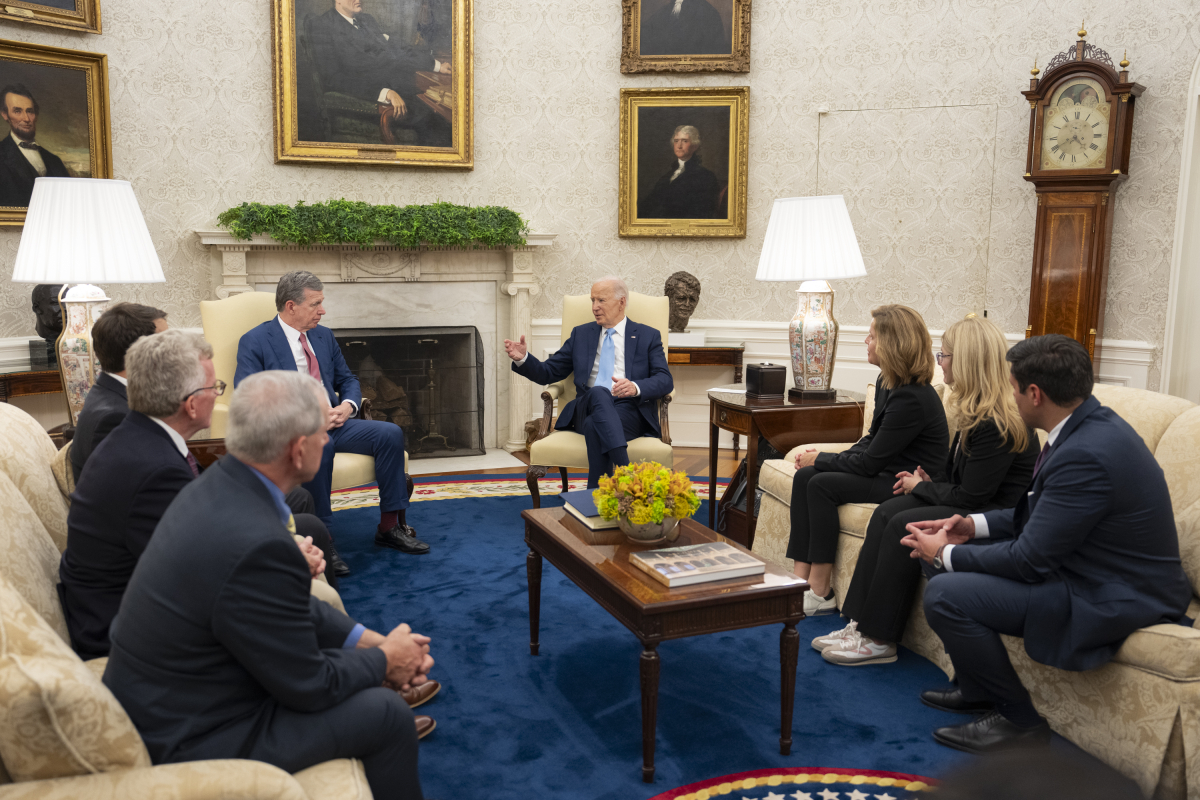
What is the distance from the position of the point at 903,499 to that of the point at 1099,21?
15.5 feet

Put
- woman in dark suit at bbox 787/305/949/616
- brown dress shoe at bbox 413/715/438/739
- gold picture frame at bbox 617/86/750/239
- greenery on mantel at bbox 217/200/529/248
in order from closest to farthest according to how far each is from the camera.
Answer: brown dress shoe at bbox 413/715/438/739
woman in dark suit at bbox 787/305/949/616
greenery on mantel at bbox 217/200/529/248
gold picture frame at bbox 617/86/750/239

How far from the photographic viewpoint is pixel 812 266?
15.5 ft

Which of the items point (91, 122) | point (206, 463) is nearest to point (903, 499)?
point (206, 463)

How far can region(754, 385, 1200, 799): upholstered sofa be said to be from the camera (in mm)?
2377

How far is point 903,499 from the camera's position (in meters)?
3.42

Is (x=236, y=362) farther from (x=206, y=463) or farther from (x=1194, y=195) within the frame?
(x=1194, y=195)

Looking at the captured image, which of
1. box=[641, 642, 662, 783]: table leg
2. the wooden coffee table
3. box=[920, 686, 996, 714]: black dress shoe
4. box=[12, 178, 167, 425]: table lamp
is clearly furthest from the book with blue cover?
box=[12, 178, 167, 425]: table lamp

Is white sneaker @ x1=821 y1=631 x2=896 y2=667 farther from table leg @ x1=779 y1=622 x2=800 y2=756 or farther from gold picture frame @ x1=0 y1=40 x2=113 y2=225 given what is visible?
gold picture frame @ x1=0 y1=40 x2=113 y2=225

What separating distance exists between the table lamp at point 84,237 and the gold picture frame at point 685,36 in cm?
406

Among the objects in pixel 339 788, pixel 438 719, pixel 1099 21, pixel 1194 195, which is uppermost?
pixel 1099 21

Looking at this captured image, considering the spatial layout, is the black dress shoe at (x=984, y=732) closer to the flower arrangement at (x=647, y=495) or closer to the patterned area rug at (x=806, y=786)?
the patterned area rug at (x=806, y=786)

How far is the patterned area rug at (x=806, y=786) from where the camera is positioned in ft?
8.11

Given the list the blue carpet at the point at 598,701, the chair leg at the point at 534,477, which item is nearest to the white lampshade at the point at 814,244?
the chair leg at the point at 534,477

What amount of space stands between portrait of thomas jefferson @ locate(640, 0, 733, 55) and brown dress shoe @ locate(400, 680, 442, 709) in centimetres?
528
